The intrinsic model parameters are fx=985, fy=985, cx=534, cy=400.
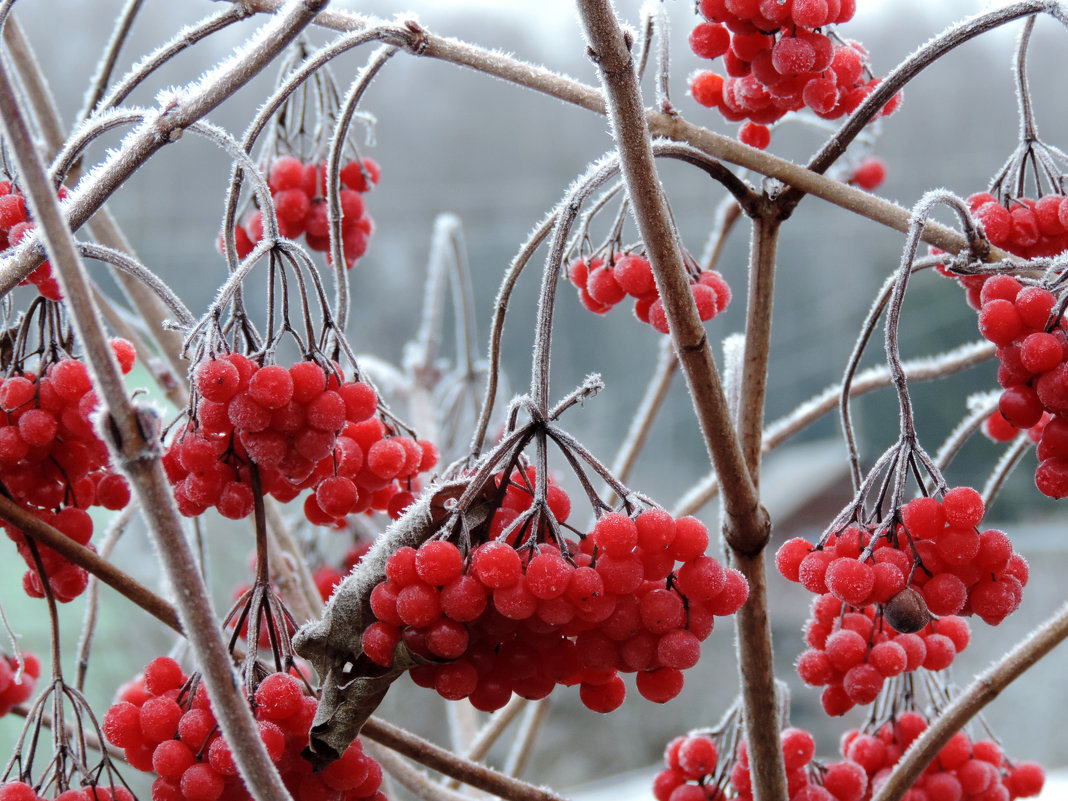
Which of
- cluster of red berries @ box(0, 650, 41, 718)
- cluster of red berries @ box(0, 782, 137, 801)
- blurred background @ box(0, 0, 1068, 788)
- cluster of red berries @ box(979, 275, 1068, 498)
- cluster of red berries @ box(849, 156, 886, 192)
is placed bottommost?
cluster of red berries @ box(0, 782, 137, 801)

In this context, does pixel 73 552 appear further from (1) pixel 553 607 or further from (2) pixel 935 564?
(2) pixel 935 564

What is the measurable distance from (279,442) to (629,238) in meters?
1.18

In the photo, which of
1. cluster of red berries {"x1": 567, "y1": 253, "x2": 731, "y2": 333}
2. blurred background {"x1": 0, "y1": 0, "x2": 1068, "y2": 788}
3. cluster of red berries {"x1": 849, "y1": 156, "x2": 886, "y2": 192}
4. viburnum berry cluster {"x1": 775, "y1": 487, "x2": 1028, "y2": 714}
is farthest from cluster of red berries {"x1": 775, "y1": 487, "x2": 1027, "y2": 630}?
blurred background {"x1": 0, "y1": 0, "x2": 1068, "y2": 788}

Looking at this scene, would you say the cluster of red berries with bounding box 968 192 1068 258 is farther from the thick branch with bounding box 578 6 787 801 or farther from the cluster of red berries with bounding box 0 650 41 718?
the cluster of red berries with bounding box 0 650 41 718

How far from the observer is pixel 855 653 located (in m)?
0.39

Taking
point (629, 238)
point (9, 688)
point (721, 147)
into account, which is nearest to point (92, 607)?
point (9, 688)

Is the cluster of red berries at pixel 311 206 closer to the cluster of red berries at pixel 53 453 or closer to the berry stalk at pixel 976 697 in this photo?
the cluster of red berries at pixel 53 453

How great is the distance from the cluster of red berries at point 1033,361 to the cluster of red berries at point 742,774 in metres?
0.19

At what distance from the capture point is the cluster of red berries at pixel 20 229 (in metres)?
0.34

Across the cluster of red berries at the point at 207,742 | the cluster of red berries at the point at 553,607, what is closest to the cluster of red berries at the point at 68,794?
the cluster of red berries at the point at 207,742

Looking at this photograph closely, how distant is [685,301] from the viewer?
30cm

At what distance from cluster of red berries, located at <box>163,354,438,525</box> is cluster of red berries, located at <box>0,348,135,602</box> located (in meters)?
0.04

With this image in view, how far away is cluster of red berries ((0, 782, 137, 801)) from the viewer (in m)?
0.32

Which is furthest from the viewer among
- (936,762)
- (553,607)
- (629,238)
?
(629,238)
